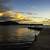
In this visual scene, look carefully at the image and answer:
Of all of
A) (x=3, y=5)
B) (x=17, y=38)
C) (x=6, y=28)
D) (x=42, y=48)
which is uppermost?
(x=3, y=5)

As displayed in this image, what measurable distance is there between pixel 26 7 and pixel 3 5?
0.23 metres

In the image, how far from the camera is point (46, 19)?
46.7 inches

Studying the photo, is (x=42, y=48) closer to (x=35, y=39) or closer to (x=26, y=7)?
(x=35, y=39)

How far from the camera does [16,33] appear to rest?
4.05 ft

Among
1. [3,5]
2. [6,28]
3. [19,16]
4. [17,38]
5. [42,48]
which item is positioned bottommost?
[42,48]

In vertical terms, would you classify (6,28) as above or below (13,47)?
above

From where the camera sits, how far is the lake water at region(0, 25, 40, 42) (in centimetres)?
119

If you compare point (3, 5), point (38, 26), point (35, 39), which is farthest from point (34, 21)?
point (3, 5)

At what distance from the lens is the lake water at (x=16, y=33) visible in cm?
119

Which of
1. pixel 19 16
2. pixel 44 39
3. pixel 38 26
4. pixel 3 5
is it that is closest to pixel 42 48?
pixel 44 39

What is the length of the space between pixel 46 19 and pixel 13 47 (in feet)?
1.49

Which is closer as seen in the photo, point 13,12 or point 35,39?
point 13,12

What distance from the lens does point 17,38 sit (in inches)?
48.9

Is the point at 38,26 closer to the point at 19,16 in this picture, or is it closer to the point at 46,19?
the point at 46,19
